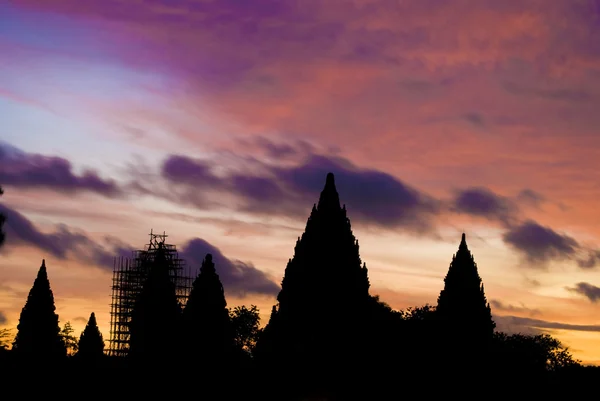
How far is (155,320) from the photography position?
4462 cm

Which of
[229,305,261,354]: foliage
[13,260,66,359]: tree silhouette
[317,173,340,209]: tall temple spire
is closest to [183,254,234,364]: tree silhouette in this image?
[317,173,340,209]: tall temple spire

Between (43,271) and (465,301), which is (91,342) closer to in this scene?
(43,271)

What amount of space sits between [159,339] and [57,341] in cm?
2128

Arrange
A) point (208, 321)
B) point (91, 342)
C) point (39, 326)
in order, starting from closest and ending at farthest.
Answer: point (208, 321) → point (39, 326) → point (91, 342)

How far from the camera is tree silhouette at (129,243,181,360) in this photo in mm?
44594

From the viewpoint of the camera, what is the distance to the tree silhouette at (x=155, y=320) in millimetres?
44594

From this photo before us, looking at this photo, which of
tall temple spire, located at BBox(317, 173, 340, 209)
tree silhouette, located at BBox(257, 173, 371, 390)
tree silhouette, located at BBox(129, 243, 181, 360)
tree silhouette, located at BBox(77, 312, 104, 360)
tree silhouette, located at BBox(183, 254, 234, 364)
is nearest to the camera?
tree silhouette, located at BBox(183, 254, 234, 364)

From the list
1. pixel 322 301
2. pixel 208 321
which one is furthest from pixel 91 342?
pixel 322 301

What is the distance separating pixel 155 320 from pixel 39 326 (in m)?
21.1

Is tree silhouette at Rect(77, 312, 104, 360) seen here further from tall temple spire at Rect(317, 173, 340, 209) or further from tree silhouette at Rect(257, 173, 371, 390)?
tall temple spire at Rect(317, 173, 340, 209)

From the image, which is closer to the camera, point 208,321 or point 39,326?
point 208,321

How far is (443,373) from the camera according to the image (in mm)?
47688

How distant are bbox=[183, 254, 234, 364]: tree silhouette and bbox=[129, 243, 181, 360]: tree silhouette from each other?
1041mm

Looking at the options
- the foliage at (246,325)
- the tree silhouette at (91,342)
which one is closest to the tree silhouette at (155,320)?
the tree silhouette at (91,342)
